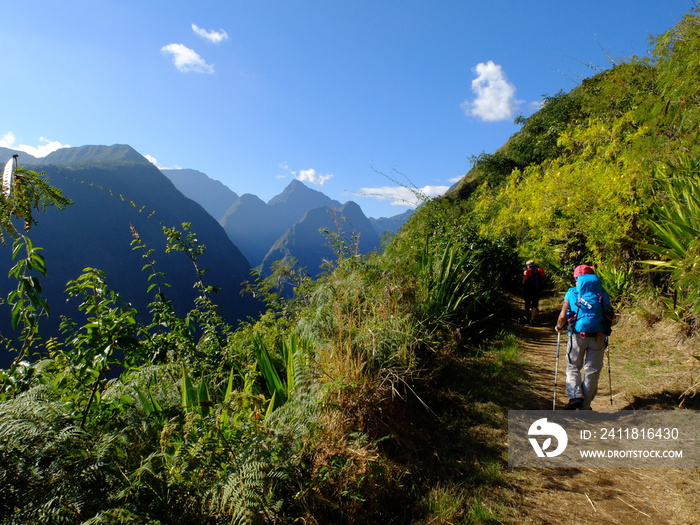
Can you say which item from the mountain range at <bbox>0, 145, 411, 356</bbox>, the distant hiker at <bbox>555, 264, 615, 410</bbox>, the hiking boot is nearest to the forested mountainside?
the hiking boot

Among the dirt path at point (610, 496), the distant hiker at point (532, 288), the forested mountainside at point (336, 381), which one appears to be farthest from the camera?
the distant hiker at point (532, 288)

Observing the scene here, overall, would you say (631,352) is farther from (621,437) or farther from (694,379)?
(621,437)

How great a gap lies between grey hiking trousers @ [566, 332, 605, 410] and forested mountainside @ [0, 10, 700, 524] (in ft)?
1.81

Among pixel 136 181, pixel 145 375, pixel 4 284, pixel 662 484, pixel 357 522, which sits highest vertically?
pixel 136 181

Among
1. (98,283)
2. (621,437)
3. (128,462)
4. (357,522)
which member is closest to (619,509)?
(621,437)

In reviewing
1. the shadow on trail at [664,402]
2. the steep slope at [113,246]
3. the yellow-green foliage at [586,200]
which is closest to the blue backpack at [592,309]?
the shadow on trail at [664,402]

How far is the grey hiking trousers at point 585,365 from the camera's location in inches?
149

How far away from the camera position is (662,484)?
2703 millimetres

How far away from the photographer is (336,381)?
2.92 meters

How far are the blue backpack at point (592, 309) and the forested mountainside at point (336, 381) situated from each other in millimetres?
657

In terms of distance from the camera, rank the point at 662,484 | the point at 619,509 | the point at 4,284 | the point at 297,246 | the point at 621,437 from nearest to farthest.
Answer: the point at 619,509, the point at 662,484, the point at 621,437, the point at 4,284, the point at 297,246

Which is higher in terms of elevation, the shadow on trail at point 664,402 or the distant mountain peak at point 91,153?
the distant mountain peak at point 91,153

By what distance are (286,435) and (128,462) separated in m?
0.93

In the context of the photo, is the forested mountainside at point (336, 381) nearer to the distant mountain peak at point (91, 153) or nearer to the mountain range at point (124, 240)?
the mountain range at point (124, 240)
